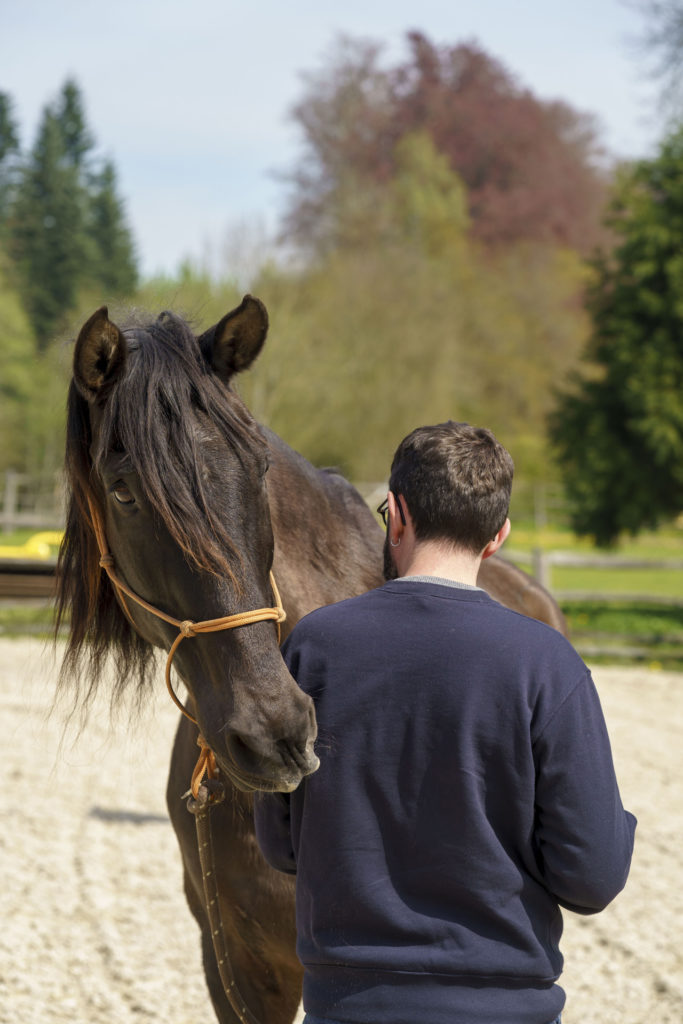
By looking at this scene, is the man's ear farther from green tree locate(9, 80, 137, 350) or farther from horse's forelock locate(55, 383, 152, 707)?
green tree locate(9, 80, 137, 350)

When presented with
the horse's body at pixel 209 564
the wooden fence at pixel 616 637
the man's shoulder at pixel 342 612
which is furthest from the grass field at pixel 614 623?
the man's shoulder at pixel 342 612

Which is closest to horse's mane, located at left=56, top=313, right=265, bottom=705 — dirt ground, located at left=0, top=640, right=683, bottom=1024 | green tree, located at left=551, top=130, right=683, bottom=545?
dirt ground, located at left=0, top=640, right=683, bottom=1024

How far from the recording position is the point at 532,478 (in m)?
32.8

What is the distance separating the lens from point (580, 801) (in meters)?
1.37

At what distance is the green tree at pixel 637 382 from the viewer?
1331cm

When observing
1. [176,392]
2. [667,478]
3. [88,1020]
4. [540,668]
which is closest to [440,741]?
[540,668]

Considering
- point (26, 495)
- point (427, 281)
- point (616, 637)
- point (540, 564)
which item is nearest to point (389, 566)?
point (540, 564)

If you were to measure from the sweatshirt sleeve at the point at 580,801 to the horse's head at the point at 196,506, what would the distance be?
378 millimetres

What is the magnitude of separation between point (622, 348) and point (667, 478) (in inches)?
77.4

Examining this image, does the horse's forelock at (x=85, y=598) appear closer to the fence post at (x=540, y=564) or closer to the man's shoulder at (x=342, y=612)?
the man's shoulder at (x=342, y=612)

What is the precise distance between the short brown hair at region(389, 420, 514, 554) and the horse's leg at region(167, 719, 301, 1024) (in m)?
1.00

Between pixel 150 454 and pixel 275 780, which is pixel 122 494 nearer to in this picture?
pixel 150 454

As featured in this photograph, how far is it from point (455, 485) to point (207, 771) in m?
0.98

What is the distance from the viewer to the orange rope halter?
5.59 ft
